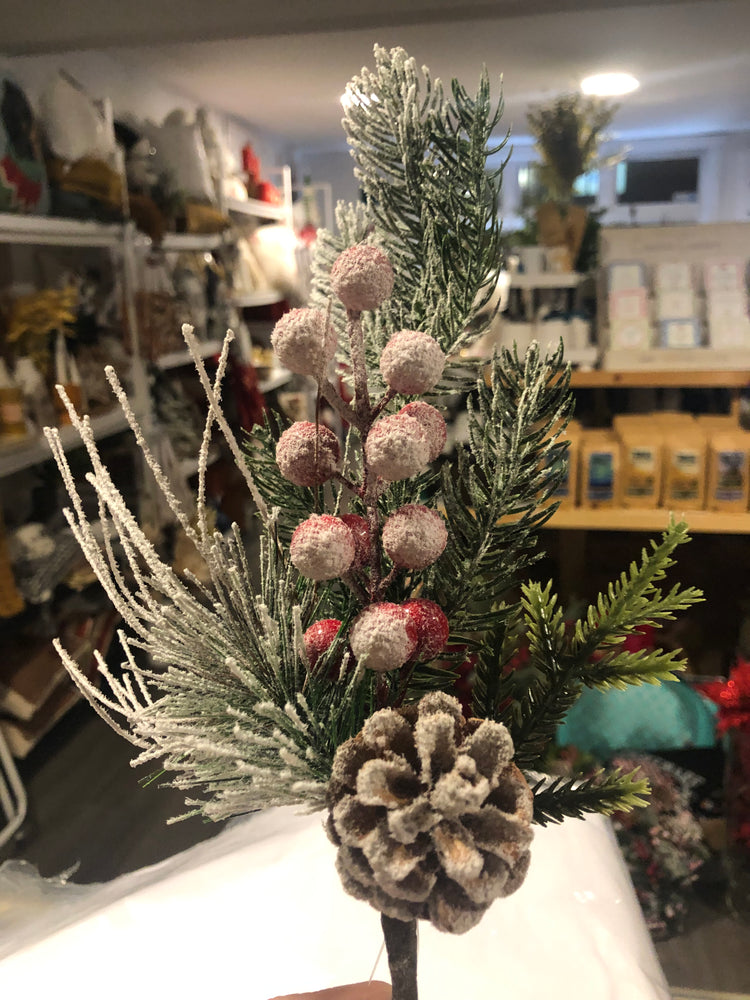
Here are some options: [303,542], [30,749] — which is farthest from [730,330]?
[30,749]

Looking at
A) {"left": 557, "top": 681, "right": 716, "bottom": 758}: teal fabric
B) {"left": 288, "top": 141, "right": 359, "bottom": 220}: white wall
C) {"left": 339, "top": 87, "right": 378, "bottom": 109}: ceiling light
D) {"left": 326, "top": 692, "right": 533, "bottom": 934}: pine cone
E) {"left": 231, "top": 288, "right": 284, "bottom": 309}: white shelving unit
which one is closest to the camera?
{"left": 326, "top": 692, "right": 533, "bottom": 934}: pine cone

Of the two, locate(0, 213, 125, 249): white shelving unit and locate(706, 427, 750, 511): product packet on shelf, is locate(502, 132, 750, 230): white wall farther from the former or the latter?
locate(0, 213, 125, 249): white shelving unit

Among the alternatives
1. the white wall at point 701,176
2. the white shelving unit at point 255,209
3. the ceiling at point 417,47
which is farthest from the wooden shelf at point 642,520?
the white shelving unit at point 255,209

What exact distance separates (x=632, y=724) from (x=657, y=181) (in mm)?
1126

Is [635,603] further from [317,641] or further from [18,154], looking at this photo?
[18,154]

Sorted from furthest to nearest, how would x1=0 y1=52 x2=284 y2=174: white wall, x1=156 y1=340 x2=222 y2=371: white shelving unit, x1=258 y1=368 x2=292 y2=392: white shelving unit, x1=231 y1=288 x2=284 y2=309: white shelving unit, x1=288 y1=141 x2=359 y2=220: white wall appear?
x1=231 y1=288 x2=284 y2=309: white shelving unit
x1=258 y1=368 x2=292 y2=392: white shelving unit
x1=156 y1=340 x2=222 y2=371: white shelving unit
x1=0 y1=52 x2=284 y2=174: white wall
x1=288 y1=141 x2=359 y2=220: white wall

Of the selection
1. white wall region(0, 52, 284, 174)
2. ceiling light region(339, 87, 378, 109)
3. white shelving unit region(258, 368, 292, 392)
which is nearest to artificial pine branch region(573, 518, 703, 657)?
ceiling light region(339, 87, 378, 109)

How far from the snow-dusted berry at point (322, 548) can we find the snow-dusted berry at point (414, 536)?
0.02 meters

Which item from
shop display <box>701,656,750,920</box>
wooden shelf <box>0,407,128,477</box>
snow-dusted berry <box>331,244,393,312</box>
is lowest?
shop display <box>701,656,750,920</box>

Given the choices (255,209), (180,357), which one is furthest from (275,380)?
(255,209)

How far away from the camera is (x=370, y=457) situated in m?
0.31

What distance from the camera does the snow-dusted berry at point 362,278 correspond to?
0.31 m

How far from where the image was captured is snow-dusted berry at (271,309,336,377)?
314 mm

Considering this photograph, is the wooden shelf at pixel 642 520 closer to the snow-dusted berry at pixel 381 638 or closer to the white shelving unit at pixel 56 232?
the white shelving unit at pixel 56 232
